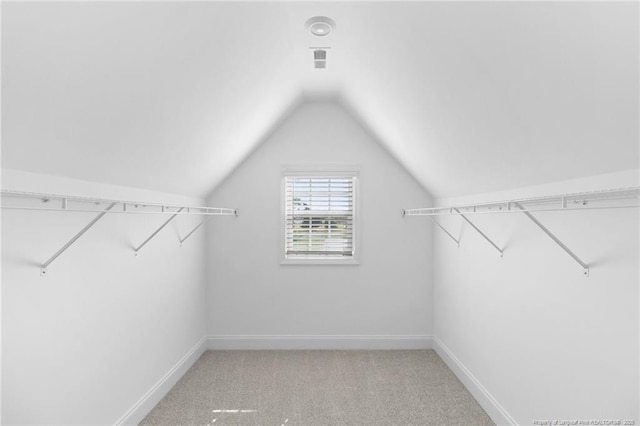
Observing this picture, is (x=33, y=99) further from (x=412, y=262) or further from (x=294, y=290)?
(x=412, y=262)

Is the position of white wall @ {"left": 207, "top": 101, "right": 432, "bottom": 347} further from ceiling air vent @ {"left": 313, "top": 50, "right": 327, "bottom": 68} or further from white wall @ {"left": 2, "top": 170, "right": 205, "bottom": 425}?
ceiling air vent @ {"left": 313, "top": 50, "right": 327, "bottom": 68}

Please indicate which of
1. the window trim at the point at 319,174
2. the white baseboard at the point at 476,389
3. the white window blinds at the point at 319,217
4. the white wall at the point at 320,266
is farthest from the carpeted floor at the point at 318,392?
the white window blinds at the point at 319,217

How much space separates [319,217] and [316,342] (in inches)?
51.3

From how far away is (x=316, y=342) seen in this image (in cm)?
379

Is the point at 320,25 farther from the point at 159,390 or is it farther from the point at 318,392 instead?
the point at 159,390

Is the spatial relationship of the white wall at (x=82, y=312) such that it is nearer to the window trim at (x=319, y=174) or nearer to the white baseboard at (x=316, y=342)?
the white baseboard at (x=316, y=342)

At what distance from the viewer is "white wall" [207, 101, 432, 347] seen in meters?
3.79

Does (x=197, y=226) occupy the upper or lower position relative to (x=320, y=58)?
lower

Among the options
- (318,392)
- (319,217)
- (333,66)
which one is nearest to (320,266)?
(319,217)

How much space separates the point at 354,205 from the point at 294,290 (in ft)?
3.59

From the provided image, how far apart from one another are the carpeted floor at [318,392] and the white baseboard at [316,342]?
5.3 inches

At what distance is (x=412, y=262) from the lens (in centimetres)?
383

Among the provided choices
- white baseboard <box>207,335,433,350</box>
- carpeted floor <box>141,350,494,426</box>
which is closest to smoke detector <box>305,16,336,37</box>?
carpeted floor <box>141,350,494,426</box>

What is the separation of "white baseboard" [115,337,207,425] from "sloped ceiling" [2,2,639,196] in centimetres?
144
